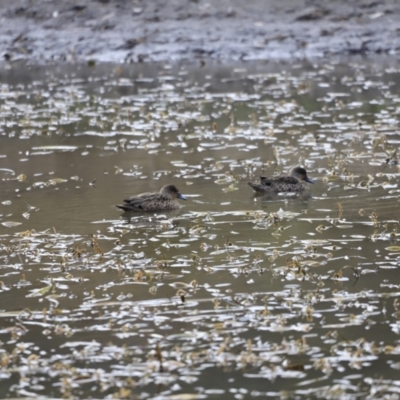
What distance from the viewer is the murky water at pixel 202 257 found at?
8062 millimetres

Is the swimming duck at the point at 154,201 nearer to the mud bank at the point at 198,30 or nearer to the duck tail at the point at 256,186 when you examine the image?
the duck tail at the point at 256,186

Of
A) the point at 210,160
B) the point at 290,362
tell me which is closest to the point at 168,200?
the point at 210,160

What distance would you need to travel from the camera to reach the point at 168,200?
13.7 meters

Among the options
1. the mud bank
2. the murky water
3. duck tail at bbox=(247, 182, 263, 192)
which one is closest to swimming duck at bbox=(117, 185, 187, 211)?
the murky water

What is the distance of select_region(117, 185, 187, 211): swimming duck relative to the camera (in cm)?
1352

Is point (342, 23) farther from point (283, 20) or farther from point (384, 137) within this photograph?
point (384, 137)

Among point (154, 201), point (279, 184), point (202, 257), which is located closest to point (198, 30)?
point (279, 184)

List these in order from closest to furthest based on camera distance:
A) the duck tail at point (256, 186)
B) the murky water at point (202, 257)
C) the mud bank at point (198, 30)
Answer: the murky water at point (202, 257) → the duck tail at point (256, 186) → the mud bank at point (198, 30)

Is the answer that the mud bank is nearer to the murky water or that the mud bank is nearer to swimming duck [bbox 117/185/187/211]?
the murky water

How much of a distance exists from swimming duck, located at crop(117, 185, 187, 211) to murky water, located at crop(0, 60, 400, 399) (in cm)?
19

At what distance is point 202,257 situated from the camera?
11.1 m

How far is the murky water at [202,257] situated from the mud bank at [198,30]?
36.5 ft

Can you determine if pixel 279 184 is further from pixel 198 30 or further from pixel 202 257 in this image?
pixel 198 30

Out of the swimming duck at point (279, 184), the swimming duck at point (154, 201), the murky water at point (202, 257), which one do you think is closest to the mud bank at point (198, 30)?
the murky water at point (202, 257)
